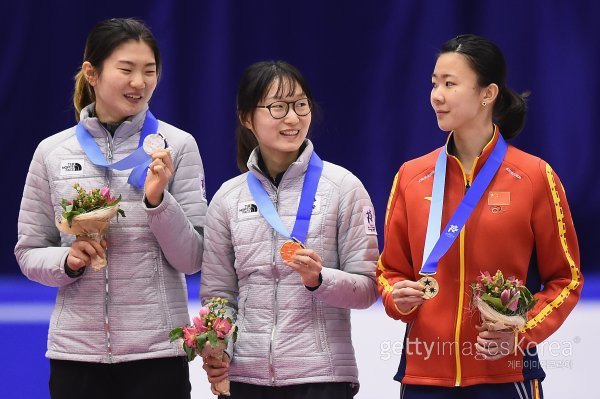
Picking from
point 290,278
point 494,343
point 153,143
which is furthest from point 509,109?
point 153,143

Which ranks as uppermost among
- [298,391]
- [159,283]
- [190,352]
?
[159,283]

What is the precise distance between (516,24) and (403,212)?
5489 millimetres

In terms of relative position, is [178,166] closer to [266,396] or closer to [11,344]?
[266,396]

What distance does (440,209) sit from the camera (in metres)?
3.81

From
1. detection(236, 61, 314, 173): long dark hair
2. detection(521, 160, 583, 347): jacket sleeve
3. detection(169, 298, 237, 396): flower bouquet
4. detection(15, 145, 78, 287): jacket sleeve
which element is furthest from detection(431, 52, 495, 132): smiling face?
detection(15, 145, 78, 287): jacket sleeve

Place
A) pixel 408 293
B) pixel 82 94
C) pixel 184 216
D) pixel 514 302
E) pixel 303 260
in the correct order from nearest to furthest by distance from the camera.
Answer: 1. pixel 514 302
2. pixel 408 293
3. pixel 303 260
4. pixel 184 216
5. pixel 82 94

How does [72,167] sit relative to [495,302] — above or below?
above

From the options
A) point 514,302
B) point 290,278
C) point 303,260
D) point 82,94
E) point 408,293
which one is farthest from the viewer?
point 82,94

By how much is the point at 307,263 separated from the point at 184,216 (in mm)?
589

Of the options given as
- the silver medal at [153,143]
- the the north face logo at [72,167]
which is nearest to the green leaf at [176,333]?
the silver medal at [153,143]

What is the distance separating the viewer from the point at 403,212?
3975mm

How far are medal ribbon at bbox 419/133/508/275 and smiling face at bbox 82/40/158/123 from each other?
1.21 meters

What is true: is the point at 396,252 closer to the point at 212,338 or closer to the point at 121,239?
the point at 212,338

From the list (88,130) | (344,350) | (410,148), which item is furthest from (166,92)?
(344,350)
